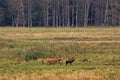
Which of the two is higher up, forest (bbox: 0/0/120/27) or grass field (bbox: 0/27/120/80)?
forest (bbox: 0/0/120/27)

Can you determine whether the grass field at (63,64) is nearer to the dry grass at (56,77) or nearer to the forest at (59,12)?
the dry grass at (56,77)

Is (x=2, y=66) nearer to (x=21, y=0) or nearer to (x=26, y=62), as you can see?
(x=26, y=62)

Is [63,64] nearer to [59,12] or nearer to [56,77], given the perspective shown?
[56,77]

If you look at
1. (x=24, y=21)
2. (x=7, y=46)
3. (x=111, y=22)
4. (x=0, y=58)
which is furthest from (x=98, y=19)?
(x=0, y=58)

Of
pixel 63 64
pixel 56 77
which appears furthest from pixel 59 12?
pixel 56 77

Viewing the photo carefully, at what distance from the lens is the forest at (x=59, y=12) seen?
8481cm

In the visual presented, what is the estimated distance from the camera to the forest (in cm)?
8481

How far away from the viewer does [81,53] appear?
98.8ft

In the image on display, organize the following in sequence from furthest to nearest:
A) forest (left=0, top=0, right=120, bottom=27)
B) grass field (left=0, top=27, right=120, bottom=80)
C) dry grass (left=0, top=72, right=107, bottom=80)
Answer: forest (left=0, top=0, right=120, bottom=27)
grass field (left=0, top=27, right=120, bottom=80)
dry grass (left=0, top=72, right=107, bottom=80)

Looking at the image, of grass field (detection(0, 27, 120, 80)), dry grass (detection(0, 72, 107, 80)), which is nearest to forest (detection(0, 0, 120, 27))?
grass field (detection(0, 27, 120, 80))

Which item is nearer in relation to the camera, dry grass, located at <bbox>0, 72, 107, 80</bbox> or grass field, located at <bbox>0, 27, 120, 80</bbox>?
dry grass, located at <bbox>0, 72, 107, 80</bbox>

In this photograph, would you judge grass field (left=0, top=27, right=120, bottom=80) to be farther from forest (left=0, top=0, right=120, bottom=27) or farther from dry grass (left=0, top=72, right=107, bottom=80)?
forest (left=0, top=0, right=120, bottom=27)

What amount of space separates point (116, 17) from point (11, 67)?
215 feet

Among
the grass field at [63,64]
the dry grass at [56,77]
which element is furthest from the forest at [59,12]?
the dry grass at [56,77]
